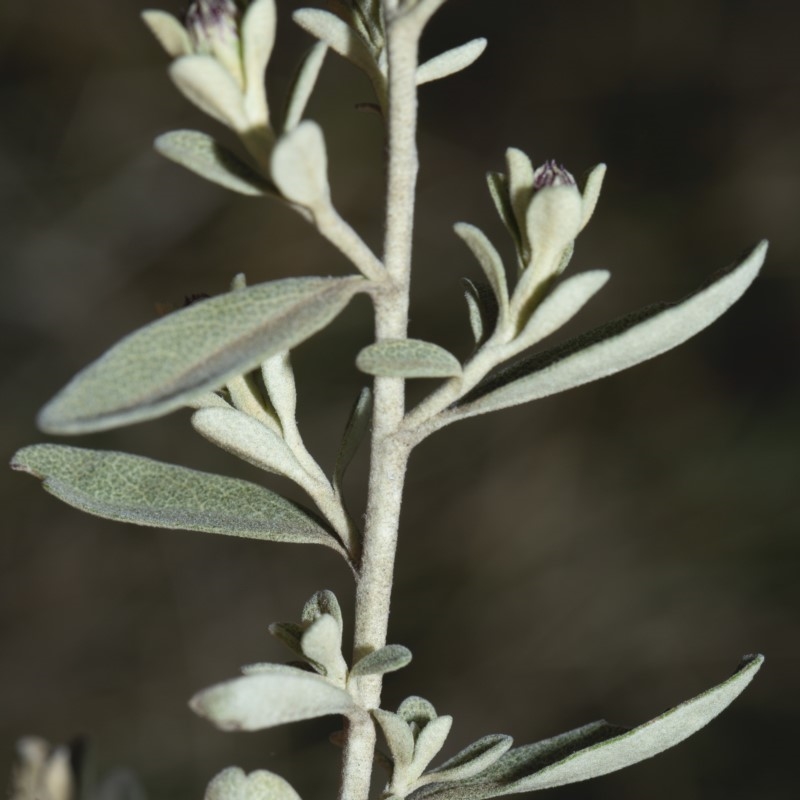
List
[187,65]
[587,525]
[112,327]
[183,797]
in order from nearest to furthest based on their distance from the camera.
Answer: [187,65] < [183,797] < [587,525] < [112,327]

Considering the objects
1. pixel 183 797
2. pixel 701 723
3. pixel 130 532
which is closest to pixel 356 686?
pixel 701 723

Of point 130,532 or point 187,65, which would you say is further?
point 130,532

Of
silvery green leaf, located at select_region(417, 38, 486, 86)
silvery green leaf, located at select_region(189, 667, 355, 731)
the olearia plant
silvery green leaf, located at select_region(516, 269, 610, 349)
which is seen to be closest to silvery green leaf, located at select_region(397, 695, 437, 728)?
the olearia plant

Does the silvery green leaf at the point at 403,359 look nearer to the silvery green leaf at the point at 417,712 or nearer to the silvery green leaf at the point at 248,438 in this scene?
the silvery green leaf at the point at 248,438

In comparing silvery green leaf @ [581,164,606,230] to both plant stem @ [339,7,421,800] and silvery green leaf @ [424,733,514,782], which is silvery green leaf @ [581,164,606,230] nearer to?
plant stem @ [339,7,421,800]

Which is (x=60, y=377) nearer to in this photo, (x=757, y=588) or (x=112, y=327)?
(x=112, y=327)

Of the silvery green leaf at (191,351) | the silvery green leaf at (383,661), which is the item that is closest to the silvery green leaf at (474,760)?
the silvery green leaf at (383,661)

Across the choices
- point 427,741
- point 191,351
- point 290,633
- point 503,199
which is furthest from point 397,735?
point 503,199

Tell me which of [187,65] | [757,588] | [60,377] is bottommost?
[757,588]

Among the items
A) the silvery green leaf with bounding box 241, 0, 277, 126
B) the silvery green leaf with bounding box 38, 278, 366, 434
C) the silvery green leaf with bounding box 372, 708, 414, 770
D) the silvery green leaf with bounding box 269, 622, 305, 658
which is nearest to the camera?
the silvery green leaf with bounding box 38, 278, 366, 434
